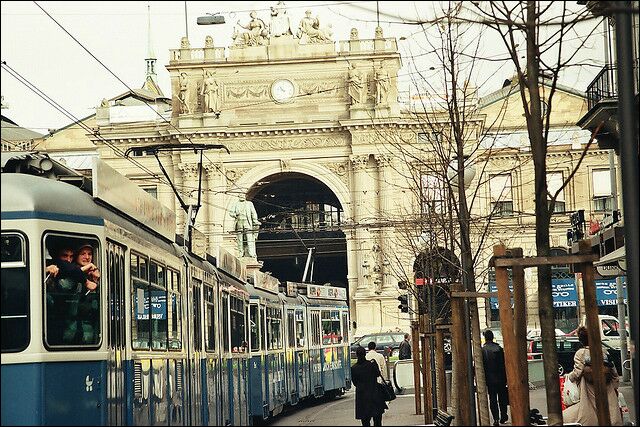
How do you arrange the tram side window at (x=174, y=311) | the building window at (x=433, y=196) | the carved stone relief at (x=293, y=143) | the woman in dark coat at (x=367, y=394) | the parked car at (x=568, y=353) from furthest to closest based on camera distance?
the carved stone relief at (x=293, y=143) → the parked car at (x=568, y=353) → the building window at (x=433, y=196) → the woman in dark coat at (x=367, y=394) → the tram side window at (x=174, y=311)

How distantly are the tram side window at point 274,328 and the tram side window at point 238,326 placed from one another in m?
3.72

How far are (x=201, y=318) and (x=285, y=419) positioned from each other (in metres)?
12.3

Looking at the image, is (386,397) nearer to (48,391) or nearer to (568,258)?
(568,258)

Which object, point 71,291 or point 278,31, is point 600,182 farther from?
point 71,291

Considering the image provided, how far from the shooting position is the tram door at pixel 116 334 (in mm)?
11148

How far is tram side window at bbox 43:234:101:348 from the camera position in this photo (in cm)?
1052

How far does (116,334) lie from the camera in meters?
11.4

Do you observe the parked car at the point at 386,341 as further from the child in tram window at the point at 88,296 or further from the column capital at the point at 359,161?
the child in tram window at the point at 88,296

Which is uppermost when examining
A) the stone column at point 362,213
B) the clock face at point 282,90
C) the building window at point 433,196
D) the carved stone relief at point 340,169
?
the clock face at point 282,90

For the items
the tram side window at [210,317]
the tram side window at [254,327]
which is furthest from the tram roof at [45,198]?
the tram side window at [254,327]

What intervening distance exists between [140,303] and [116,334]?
3.72 feet

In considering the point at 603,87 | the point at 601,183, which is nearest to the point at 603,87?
the point at 603,87

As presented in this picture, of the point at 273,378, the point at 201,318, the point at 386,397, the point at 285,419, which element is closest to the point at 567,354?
the point at 285,419

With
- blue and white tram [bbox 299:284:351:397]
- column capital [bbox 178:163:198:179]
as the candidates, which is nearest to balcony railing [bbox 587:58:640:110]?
blue and white tram [bbox 299:284:351:397]
